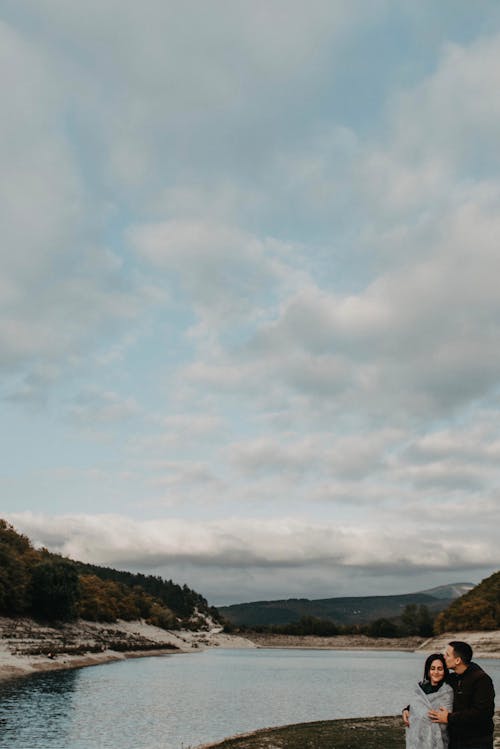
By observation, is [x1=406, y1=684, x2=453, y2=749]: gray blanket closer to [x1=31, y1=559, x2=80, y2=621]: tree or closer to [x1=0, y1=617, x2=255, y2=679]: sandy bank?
[x1=0, y1=617, x2=255, y2=679]: sandy bank

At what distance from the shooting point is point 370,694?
6284cm

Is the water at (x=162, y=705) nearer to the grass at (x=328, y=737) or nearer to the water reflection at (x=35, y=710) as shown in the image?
the water reflection at (x=35, y=710)

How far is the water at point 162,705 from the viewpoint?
36094 mm

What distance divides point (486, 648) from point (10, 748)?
15376 cm

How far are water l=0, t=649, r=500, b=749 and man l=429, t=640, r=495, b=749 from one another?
25.9 metres

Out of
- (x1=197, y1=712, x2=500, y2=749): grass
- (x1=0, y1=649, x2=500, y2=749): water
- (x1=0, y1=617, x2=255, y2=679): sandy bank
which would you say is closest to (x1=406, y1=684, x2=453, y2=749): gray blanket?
(x1=197, y1=712, x2=500, y2=749): grass

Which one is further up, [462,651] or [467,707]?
[462,651]

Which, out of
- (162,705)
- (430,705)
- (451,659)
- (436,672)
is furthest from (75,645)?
(451,659)

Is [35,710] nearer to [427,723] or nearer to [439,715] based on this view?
[427,723]

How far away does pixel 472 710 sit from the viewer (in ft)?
37.9

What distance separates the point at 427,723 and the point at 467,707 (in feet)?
2.79

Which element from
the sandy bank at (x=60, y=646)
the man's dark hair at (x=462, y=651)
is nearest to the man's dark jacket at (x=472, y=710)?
the man's dark hair at (x=462, y=651)

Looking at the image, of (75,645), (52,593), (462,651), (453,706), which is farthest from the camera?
(52,593)

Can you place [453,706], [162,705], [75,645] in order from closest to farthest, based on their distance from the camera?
1. [453,706]
2. [162,705]
3. [75,645]
